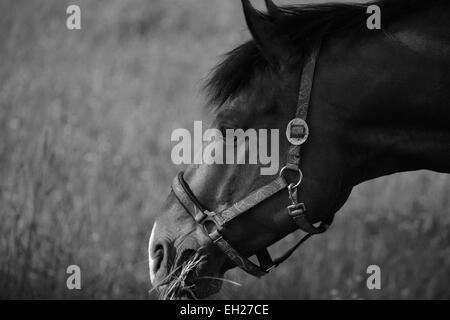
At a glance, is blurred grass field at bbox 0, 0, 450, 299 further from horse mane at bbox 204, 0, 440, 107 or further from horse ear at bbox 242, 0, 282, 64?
horse ear at bbox 242, 0, 282, 64

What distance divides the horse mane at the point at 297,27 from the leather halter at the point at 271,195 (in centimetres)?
11

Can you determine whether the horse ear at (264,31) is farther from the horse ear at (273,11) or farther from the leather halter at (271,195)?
the leather halter at (271,195)

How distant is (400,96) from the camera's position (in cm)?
276

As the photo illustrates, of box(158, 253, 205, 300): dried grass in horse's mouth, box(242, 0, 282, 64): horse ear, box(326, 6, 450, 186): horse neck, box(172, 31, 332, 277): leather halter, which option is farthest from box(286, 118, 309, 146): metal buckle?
box(158, 253, 205, 300): dried grass in horse's mouth

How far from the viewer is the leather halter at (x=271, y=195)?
2.80 m

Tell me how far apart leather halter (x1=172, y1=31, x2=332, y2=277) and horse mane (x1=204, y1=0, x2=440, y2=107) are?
0.11 metres

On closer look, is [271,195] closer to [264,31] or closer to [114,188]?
[264,31]

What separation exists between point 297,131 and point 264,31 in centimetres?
50

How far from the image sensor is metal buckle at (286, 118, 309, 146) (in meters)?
2.79

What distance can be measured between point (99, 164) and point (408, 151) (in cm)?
333

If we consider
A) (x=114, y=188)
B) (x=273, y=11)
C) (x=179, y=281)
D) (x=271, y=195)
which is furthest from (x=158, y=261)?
(x=114, y=188)

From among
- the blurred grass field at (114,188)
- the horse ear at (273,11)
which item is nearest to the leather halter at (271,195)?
the horse ear at (273,11)

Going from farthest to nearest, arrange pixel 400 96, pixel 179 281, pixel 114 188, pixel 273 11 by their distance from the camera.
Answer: pixel 114 188 → pixel 179 281 → pixel 273 11 → pixel 400 96
